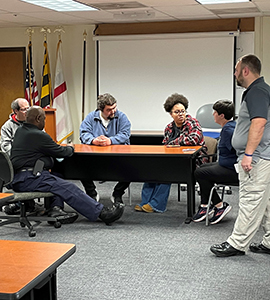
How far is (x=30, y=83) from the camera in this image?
780cm

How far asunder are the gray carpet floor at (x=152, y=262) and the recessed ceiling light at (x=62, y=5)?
8.47ft

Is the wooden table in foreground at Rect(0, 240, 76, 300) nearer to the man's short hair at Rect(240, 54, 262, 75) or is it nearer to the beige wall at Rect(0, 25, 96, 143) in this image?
the man's short hair at Rect(240, 54, 262, 75)

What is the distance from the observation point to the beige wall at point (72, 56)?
25.6 feet

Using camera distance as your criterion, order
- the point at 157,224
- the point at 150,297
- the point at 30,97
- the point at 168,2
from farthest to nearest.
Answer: the point at 30,97 < the point at 168,2 < the point at 157,224 < the point at 150,297

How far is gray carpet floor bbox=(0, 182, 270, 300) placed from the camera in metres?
3.00

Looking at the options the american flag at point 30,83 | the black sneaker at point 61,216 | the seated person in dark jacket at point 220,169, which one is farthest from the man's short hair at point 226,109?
the american flag at point 30,83

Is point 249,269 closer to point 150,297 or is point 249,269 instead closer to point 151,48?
point 150,297

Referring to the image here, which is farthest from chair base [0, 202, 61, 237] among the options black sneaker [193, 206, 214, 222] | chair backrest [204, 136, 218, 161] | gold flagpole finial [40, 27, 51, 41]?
gold flagpole finial [40, 27, 51, 41]

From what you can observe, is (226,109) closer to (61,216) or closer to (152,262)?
(152,262)

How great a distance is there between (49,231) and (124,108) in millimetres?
3657

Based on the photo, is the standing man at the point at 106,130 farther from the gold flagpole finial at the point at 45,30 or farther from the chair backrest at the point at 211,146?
the gold flagpole finial at the point at 45,30

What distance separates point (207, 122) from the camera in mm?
6848

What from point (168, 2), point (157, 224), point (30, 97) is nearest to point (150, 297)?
point (157, 224)

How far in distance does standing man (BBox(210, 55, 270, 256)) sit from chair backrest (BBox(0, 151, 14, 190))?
6.35 feet
